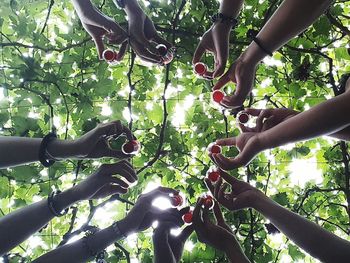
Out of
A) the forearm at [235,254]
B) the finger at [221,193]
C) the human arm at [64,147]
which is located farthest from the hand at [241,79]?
the forearm at [235,254]

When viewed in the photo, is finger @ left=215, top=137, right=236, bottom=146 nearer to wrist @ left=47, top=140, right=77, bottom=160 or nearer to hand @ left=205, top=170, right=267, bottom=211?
hand @ left=205, top=170, right=267, bottom=211

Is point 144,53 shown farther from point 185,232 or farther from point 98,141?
point 185,232

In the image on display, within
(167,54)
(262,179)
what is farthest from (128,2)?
(262,179)

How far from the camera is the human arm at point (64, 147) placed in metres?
1.42

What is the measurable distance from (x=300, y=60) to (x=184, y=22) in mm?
676

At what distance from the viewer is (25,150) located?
56.9 inches

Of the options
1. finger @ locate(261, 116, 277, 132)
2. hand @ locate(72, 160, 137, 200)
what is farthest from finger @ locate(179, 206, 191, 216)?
finger @ locate(261, 116, 277, 132)

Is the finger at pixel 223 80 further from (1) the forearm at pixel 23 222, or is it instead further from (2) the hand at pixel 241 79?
(1) the forearm at pixel 23 222

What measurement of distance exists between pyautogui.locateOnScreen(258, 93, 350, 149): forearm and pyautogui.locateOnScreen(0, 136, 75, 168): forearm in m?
0.74

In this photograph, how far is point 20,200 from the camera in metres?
2.18

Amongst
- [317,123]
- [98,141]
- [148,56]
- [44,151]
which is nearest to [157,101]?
[148,56]

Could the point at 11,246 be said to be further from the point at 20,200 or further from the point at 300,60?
the point at 300,60

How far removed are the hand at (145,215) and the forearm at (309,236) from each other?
0.36 metres

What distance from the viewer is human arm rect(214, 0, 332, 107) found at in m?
1.33
